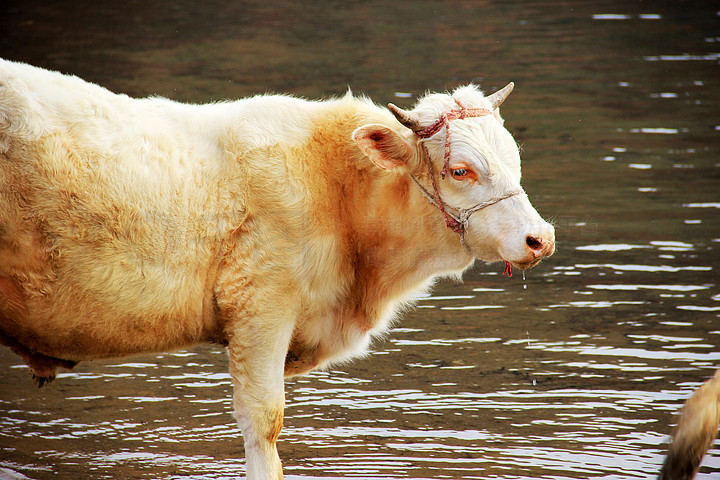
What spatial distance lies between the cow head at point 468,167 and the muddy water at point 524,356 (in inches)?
64.0

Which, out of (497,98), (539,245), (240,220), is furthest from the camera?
(497,98)

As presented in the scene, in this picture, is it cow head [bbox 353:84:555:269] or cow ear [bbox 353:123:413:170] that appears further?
cow ear [bbox 353:123:413:170]

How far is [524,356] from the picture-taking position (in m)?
7.45

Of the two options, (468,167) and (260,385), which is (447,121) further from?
(260,385)

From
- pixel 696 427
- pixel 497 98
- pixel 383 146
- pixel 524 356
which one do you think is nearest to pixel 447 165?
pixel 383 146

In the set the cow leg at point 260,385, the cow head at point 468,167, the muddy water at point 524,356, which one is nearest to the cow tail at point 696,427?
the muddy water at point 524,356

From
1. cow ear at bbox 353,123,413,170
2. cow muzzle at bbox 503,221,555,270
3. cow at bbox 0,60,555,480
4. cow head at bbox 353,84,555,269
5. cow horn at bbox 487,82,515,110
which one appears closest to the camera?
→ cow at bbox 0,60,555,480

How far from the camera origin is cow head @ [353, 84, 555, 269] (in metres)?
4.76

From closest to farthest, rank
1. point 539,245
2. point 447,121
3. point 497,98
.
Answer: point 539,245
point 447,121
point 497,98

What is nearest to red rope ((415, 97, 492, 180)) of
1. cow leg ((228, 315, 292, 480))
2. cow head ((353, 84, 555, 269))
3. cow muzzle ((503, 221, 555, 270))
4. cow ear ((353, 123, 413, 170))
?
cow head ((353, 84, 555, 269))

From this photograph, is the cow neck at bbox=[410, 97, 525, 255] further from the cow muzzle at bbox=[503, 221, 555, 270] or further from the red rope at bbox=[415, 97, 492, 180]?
the cow muzzle at bbox=[503, 221, 555, 270]

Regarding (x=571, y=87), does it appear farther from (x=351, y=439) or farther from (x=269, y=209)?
(x=269, y=209)

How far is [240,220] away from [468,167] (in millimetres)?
1093

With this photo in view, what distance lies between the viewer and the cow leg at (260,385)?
4812 mm
